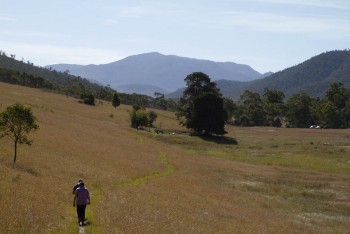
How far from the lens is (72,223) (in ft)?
69.5

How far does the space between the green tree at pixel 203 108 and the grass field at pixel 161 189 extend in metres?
28.2

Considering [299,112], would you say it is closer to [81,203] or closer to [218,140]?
[218,140]

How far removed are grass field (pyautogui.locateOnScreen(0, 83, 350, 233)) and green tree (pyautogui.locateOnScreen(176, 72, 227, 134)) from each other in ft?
92.6

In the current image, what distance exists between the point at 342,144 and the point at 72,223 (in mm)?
78147

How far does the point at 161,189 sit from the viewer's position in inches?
1454

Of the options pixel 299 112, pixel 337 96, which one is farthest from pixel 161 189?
pixel 299 112

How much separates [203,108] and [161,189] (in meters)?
63.3

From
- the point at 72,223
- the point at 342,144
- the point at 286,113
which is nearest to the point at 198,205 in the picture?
the point at 72,223

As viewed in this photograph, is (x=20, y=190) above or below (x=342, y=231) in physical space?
above

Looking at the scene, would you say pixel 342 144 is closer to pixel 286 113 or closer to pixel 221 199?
pixel 221 199

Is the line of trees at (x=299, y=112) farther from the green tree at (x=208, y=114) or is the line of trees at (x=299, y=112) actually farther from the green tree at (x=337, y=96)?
the green tree at (x=208, y=114)

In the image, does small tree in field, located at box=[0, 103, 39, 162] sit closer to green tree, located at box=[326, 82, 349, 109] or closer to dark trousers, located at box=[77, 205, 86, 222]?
dark trousers, located at box=[77, 205, 86, 222]

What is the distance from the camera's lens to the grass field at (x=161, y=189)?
22359 millimetres

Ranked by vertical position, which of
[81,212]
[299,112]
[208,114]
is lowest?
[81,212]
